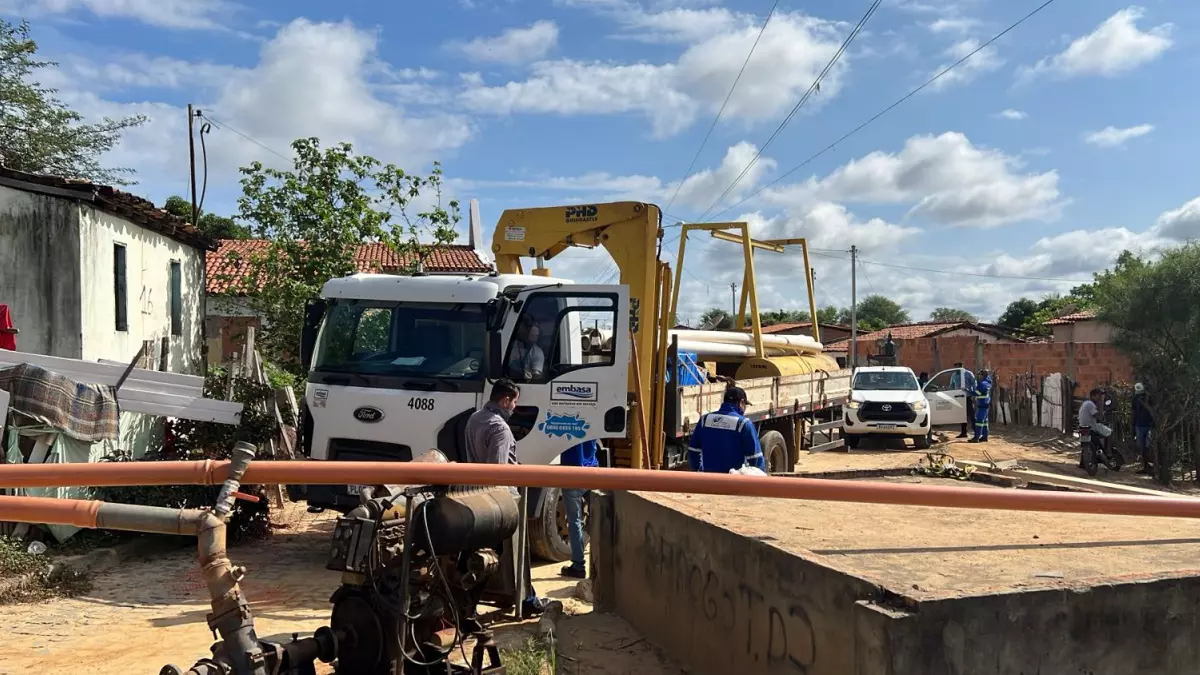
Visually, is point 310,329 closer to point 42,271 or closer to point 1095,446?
point 42,271

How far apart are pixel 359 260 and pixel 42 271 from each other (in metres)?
7.52

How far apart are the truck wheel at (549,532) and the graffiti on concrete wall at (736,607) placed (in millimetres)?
3451

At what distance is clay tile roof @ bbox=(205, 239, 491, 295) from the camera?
1783cm

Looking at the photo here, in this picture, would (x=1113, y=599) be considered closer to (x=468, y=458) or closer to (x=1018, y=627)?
(x=1018, y=627)

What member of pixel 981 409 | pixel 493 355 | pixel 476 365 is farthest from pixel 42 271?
pixel 981 409

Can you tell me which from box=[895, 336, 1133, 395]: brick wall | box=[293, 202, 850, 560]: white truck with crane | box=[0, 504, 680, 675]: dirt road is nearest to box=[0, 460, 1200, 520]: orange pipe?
box=[0, 504, 680, 675]: dirt road

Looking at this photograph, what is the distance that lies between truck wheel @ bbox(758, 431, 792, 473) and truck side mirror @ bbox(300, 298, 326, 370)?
6232 mm

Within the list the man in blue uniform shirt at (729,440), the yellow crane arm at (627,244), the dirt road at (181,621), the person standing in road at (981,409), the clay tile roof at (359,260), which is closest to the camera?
the dirt road at (181,621)

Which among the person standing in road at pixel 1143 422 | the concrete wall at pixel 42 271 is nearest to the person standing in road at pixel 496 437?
the concrete wall at pixel 42 271

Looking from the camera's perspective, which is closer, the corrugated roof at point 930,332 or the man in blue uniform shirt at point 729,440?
the man in blue uniform shirt at point 729,440

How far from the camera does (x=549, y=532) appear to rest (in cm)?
826

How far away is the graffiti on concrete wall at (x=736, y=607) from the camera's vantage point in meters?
3.25

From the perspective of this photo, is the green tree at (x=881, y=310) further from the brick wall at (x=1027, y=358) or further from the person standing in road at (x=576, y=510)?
the person standing in road at (x=576, y=510)

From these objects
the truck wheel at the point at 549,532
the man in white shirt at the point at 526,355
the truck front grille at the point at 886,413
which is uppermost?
the man in white shirt at the point at 526,355
